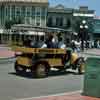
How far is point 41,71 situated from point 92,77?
4.96 metres

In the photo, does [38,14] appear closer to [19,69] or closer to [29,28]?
[29,28]

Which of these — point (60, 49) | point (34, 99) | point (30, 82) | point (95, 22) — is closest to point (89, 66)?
point (34, 99)

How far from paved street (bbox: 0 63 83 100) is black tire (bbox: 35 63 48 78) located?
0.25 m

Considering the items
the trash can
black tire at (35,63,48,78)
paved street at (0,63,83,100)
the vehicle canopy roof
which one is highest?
the vehicle canopy roof

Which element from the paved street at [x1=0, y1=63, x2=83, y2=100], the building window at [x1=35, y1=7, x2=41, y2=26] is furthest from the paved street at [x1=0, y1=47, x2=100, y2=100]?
the building window at [x1=35, y1=7, x2=41, y2=26]

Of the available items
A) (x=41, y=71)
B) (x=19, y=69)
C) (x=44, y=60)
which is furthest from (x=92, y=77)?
(x=19, y=69)

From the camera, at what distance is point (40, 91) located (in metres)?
→ 13.4

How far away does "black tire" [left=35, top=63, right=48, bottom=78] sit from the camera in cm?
1655

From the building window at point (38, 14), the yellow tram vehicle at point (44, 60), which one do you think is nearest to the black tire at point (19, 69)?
the yellow tram vehicle at point (44, 60)

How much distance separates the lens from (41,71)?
1666cm

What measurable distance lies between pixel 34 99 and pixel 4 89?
213 cm

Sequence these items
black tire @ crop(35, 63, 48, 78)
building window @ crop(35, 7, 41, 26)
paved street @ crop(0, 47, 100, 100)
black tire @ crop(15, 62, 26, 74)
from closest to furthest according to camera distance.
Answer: paved street @ crop(0, 47, 100, 100), black tire @ crop(35, 63, 48, 78), black tire @ crop(15, 62, 26, 74), building window @ crop(35, 7, 41, 26)

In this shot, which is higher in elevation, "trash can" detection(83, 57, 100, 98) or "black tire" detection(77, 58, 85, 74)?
"trash can" detection(83, 57, 100, 98)

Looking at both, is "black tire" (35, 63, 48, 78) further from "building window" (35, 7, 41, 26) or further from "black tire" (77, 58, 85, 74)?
"building window" (35, 7, 41, 26)
